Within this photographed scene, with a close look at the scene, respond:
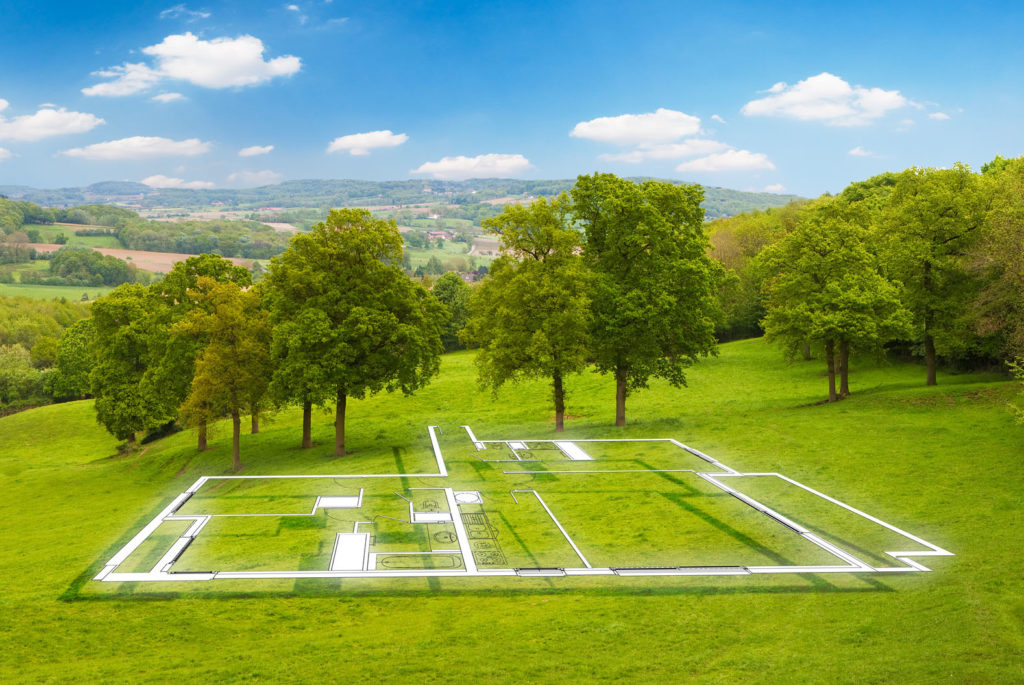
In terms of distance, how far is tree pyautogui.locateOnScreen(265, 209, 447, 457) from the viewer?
34250mm

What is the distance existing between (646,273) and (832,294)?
1260cm

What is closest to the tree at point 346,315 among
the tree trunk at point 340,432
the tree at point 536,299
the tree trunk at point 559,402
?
the tree trunk at point 340,432

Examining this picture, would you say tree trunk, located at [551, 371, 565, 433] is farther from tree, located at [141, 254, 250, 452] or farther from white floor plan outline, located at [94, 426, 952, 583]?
tree, located at [141, 254, 250, 452]

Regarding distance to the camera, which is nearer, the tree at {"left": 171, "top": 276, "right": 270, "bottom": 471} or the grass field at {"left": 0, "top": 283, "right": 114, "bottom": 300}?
the tree at {"left": 171, "top": 276, "right": 270, "bottom": 471}

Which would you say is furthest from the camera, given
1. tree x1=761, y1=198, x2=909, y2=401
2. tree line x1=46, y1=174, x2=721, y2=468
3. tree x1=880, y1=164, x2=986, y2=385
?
tree x1=761, y1=198, x2=909, y2=401

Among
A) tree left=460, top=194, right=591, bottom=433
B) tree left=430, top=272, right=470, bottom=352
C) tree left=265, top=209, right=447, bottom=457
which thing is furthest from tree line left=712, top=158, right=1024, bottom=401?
tree left=430, top=272, right=470, bottom=352

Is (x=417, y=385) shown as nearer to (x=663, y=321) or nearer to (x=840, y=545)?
(x=663, y=321)

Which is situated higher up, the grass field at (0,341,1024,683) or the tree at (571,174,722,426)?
the tree at (571,174,722,426)

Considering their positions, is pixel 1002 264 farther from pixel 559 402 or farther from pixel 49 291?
pixel 49 291

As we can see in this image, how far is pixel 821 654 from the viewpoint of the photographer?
536 inches

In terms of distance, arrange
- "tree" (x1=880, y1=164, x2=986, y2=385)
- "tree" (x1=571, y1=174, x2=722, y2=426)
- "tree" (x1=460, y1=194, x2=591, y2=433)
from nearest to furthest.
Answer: "tree" (x1=460, y1=194, x2=591, y2=433) < "tree" (x1=571, y1=174, x2=722, y2=426) < "tree" (x1=880, y1=164, x2=986, y2=385)

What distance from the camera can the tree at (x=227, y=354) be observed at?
35094 mm

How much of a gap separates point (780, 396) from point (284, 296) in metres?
33.9

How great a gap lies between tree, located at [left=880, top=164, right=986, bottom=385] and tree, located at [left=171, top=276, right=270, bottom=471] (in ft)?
119
